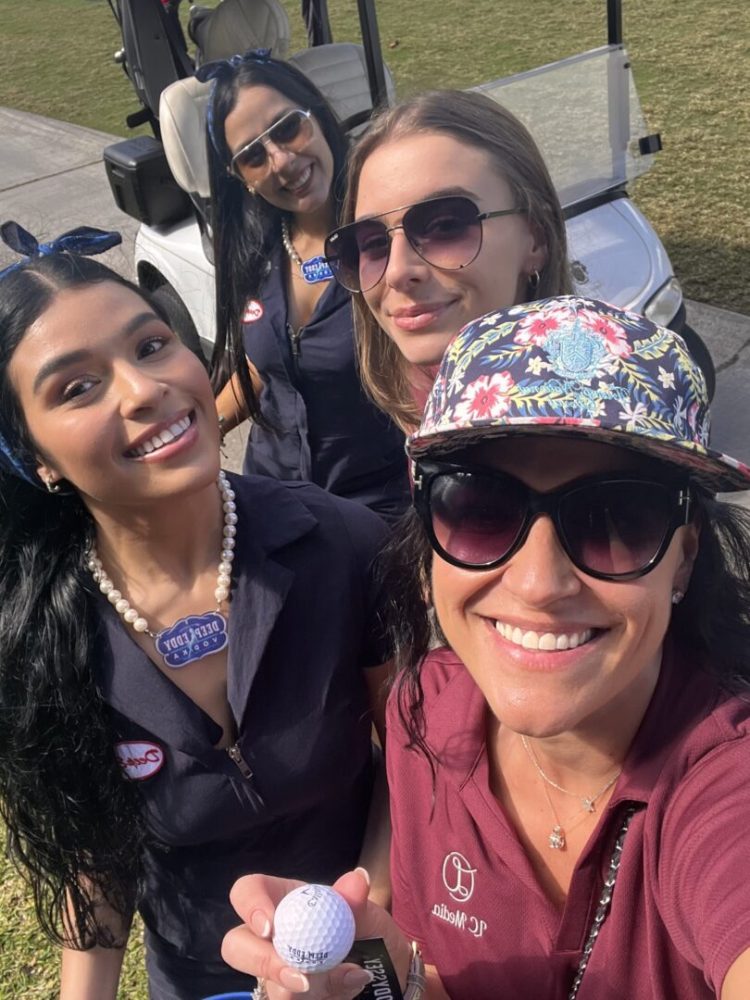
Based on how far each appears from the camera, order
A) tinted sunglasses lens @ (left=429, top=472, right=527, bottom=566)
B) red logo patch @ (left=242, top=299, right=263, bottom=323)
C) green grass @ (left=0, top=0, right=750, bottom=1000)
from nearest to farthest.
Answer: tinted sunglasses lens @ (left=429, top=472, right=527, bottom=566) < red logo patch @ (left=242, top=299, right=263, bottom=323) < green grass @ (left=0, top=0, right=750, bottom=1000)

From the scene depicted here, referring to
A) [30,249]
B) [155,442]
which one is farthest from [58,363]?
[30,249]

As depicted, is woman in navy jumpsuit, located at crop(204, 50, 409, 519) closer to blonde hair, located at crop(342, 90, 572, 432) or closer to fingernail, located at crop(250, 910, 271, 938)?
blonde hair, located at crop(342, 90, 572, 432)

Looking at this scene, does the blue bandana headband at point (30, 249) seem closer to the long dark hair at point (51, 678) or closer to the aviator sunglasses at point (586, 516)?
the long dark hair at point (51, 678)

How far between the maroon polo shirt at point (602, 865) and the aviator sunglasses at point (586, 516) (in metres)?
0.26

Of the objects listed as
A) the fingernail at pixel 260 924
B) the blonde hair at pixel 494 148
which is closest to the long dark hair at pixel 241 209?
the blonde hair at pixel 494 148

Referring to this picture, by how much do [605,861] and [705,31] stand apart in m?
9.63

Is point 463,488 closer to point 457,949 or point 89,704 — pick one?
point 457,949

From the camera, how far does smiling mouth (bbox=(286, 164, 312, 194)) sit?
2721mm

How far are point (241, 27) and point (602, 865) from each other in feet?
13.7

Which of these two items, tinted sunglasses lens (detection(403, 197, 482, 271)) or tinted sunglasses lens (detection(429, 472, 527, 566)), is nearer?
tinted sunglasses lens (detection(429, 472, 527, 566))

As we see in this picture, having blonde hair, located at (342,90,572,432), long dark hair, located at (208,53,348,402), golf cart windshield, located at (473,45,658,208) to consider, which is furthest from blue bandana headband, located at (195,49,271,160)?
golf cart windshield, located at (473,45,658,208)

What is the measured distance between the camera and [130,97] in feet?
32.6

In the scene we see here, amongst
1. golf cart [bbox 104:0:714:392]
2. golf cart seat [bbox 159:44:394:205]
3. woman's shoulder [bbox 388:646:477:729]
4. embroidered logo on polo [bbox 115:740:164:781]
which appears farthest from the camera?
golf cart seat [bbox 159:44:394:205]

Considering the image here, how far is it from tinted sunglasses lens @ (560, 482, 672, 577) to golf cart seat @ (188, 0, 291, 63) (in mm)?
3836
